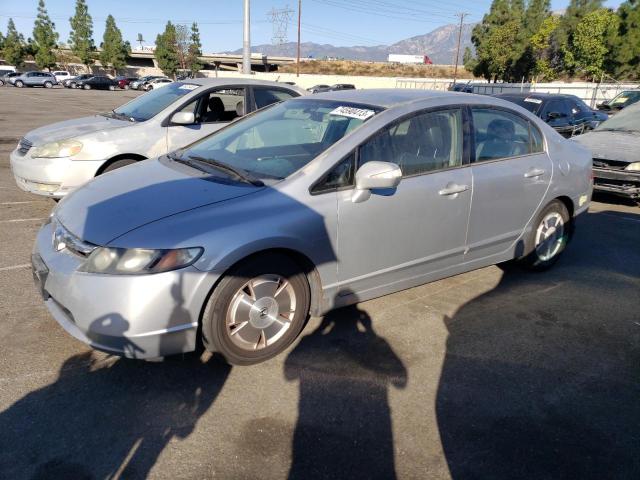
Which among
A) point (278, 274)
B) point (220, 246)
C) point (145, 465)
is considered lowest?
point (145, 465)

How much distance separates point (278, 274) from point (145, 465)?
124 cm

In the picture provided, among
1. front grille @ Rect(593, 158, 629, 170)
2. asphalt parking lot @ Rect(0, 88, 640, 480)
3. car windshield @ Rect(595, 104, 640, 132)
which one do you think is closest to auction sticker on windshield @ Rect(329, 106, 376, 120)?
asphalt parking lot @ Rect(0, 88, 640, 480)

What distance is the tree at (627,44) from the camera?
42.2 metres

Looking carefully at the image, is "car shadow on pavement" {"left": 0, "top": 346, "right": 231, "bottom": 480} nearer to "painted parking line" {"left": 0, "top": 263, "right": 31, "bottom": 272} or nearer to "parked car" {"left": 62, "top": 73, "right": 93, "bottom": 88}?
"painted parking line" {"left": 0, "top": 263, "right": 31, "bottom": 272}

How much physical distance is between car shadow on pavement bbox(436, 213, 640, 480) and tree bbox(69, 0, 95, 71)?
8265 centimetres

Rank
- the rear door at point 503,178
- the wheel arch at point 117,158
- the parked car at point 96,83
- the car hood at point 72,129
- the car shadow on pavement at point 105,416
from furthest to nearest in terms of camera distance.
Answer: the parked car at point 96,83 < the car hood at point 72,129 < the wheel arch at point 117,158 < the rear door at point 503,178 < the car shadow on pavement at point 105,416

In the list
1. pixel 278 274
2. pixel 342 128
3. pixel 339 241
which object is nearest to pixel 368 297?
pixel 339 241

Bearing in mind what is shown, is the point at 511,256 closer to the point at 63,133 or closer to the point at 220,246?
the point at 220,246

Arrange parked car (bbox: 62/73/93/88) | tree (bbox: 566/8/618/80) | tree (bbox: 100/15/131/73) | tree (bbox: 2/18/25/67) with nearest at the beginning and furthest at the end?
tree (bbox: 566/8/618/80)
parked car (bbox: 62/73/93/88)
tree (bbox: 2/18/25/67)
tree (bbox: 100/15/131/73)

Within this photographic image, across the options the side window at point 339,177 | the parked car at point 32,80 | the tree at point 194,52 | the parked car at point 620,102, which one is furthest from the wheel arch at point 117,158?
the tree at point 194,52

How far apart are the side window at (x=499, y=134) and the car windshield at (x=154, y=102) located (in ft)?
12.4

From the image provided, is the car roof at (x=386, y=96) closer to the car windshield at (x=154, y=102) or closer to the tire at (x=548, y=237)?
the tire at (x=548, y=237)

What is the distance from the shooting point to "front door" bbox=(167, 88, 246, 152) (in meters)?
5.98

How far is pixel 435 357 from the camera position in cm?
330
